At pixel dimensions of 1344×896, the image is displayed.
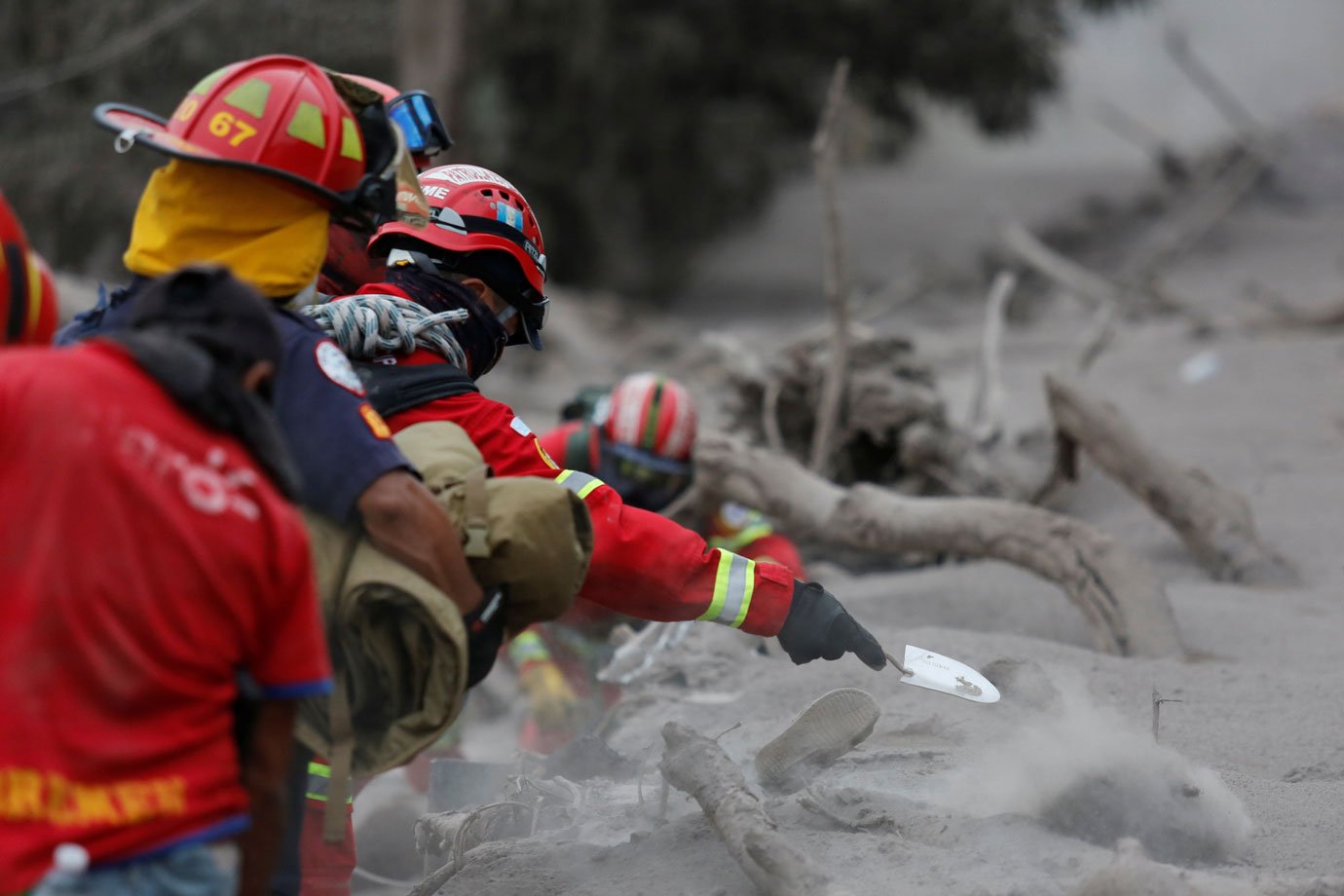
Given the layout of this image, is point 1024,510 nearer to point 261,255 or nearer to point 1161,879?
point 1161,879

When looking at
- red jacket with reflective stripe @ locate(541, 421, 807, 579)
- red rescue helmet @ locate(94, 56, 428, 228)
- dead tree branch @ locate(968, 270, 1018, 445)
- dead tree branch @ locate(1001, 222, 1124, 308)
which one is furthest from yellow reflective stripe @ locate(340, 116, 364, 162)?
dead tree branch @ locate(1001, 222, 1124, 308)

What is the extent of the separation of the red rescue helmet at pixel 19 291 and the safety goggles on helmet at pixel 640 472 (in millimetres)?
3511

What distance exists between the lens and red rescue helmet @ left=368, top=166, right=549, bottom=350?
3.44m

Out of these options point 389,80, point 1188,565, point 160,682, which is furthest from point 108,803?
point 389,80

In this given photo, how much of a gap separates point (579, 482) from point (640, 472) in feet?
8.92

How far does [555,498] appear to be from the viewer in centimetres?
269

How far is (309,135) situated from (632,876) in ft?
5.47

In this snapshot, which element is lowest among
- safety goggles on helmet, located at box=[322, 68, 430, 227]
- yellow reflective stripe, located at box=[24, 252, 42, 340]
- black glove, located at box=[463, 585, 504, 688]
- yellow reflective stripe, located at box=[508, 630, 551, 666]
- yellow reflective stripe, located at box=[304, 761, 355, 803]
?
yellow reflective stripe, located at box=[508, 630, 551, 666]

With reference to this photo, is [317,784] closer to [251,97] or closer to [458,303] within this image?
[458,303]

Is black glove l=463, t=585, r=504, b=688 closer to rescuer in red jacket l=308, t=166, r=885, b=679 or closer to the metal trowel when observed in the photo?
rescuer in red jacket l=308, t=166, r=885, b=679

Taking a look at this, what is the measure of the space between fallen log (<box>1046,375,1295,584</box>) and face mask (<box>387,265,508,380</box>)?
146 inches

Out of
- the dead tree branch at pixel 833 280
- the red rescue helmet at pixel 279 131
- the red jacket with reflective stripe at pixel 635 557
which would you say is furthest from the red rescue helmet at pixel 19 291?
the dead tree branch at pixel 833 280

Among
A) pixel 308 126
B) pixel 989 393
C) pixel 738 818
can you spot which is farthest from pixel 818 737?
pixel 989 393

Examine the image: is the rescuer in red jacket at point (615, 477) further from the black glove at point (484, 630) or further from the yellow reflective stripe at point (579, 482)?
the black glove at point (484, 630)
